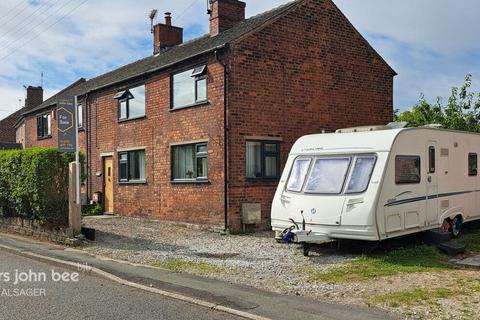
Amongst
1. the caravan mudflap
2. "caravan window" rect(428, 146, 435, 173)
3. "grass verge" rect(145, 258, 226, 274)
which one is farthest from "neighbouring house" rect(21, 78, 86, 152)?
"caravan window" rect(428, 146, 435, 173)

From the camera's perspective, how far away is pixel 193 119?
1648 cm

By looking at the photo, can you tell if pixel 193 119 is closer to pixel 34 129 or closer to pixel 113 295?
pixel 113 295

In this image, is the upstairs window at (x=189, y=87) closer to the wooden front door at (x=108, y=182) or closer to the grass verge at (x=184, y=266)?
the wooden front door at (x=108, y=182)

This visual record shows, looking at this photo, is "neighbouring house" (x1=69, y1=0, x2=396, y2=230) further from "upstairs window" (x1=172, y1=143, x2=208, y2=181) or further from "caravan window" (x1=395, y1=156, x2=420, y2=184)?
"caravan window" (x1=395, y1=156, x2=420, y2=184)

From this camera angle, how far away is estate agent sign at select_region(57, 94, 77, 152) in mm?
13352

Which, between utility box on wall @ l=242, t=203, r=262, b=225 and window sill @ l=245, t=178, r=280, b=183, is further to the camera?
window sill @ l=245, t=178, r=280, b=183

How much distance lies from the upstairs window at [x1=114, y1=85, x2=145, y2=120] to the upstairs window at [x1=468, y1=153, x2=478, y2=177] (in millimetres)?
11097

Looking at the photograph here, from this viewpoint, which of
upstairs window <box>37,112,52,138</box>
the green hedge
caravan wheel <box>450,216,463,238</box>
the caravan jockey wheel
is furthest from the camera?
upstairs window <box>37,112,52,138</box>

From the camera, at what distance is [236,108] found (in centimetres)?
1520

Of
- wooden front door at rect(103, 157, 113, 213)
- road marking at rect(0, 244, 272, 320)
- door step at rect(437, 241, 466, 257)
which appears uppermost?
wooden front door at rect(103, 157, 113, 213)

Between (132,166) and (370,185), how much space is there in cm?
1150

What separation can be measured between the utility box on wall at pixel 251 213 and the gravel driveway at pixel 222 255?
53cm

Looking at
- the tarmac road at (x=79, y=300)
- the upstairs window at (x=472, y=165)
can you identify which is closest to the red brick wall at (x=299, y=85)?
the upstairs window at (x=472, y=165)

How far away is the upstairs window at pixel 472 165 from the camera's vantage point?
13.6 metres
